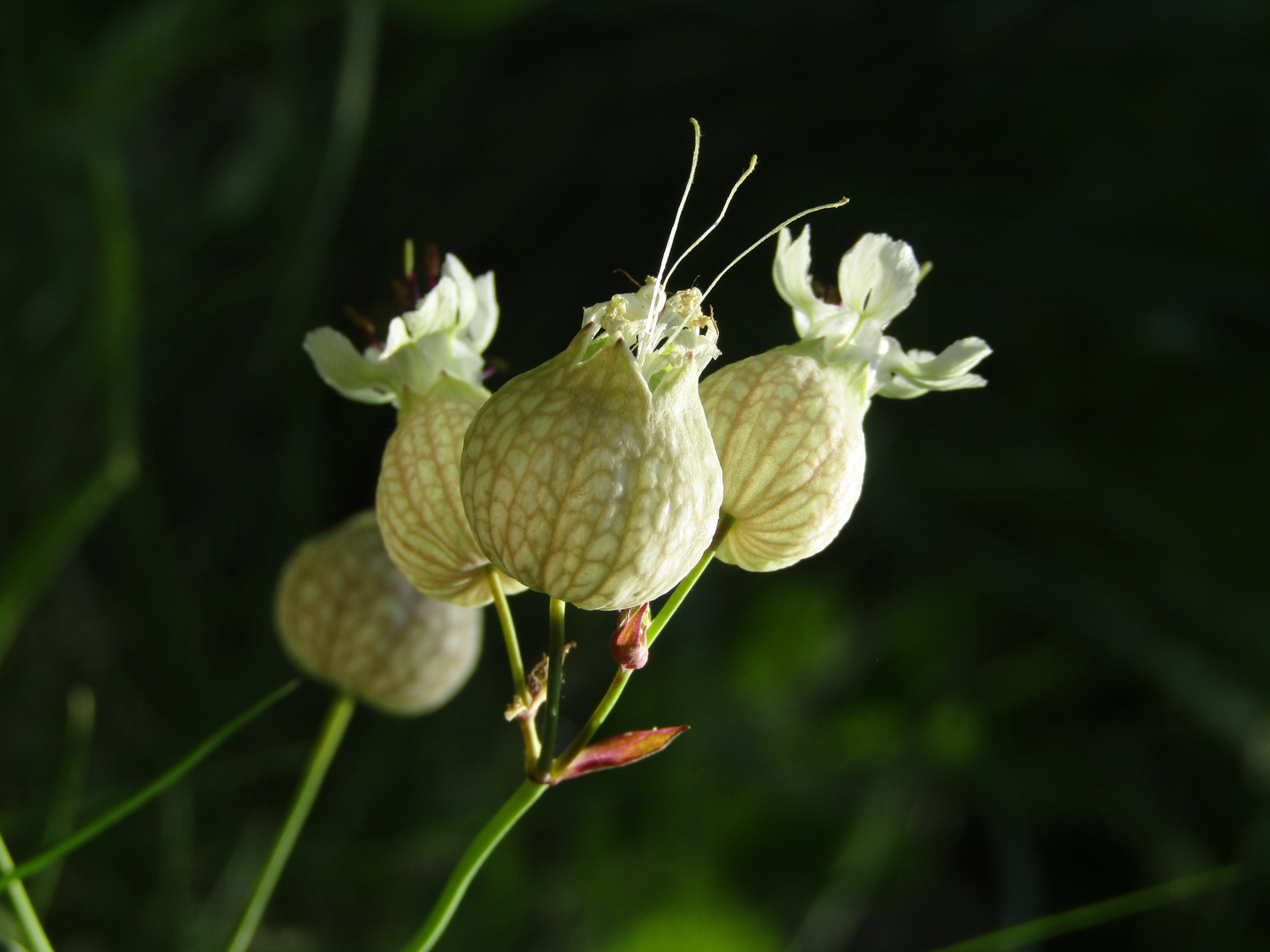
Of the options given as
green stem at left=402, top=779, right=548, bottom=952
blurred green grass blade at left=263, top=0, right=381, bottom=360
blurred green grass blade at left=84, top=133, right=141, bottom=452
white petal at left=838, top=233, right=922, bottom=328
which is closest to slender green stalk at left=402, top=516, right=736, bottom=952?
green stem at left=402, top=779, right=548, bottom=952

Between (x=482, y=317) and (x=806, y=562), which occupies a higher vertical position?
(x=482, y=317)

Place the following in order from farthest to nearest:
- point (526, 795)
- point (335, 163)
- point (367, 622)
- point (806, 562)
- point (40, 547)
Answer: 1. point (806, 562)
2. point (335, 163)
3. point (40, 547)
4. point (367, 622)
5. point (526, 795)

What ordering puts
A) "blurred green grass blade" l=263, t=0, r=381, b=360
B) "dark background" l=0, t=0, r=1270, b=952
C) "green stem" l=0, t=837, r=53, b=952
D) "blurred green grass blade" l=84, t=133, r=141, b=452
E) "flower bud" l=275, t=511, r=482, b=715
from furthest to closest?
"dark background" l=0, t=0, r=1270, b=952 < "blurred green grass blade" l=263, t=0, r=381, b=360 < "blurred green grass blade" l=84, t=133, r=141, b=452 < "flower bud" l=275, t=511, r=482, b=715 < "green stem" l=0, t=837, r=53, b=952

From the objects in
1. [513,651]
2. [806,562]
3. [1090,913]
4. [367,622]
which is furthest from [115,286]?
[806,562]

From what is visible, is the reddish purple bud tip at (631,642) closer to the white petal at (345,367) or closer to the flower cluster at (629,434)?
the flower cluster at (629,434)

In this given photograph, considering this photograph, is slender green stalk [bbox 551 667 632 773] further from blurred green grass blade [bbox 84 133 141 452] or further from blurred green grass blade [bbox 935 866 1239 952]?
blurred green grass blade [bbox 84 133 141 452]

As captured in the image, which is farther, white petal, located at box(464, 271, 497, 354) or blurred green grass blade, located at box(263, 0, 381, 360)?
blurred green grass blade, located at box(263, 0, 381, 360)

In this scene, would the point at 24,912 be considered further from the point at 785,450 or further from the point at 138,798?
the point at 785,450

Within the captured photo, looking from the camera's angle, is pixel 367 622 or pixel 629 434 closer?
pixel 629 434
